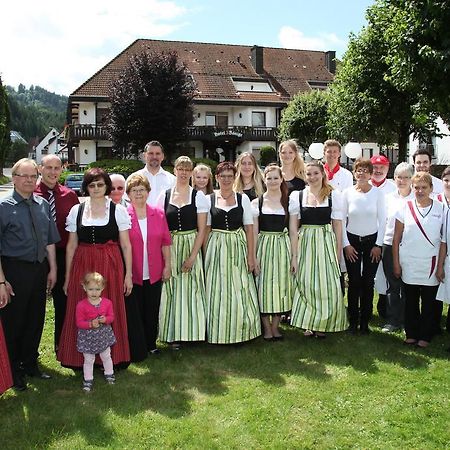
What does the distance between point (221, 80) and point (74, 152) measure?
528 inches

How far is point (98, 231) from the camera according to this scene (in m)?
4.93

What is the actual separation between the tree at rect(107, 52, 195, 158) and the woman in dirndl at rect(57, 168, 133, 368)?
78.7 feet

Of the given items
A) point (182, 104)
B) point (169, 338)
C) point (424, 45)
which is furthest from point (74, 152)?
point (169, 338)

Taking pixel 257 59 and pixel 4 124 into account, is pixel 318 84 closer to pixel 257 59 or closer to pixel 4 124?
pixel 257 59

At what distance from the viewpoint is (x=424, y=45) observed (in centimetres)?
1145

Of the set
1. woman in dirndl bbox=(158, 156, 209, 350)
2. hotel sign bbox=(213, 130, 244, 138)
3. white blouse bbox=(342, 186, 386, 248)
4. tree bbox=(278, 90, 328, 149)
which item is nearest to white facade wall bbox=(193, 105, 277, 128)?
hotel sign bbox=(213, 130, 244, 138)

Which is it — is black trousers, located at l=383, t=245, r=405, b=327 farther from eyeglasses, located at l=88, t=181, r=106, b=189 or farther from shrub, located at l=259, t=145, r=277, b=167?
shrub, located at l=259, t=145, r=277, b=167

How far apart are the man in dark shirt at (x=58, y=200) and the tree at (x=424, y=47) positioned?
855cm

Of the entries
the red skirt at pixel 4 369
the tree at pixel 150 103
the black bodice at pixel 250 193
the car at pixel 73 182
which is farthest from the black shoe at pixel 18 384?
the tree at pixel 150 103

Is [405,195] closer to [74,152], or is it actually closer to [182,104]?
[182,104]

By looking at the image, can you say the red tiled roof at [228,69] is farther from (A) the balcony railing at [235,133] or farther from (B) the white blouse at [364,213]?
(B) the white blouse at [364,213]

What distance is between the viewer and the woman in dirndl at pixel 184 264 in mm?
5641

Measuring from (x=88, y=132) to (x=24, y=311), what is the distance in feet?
112

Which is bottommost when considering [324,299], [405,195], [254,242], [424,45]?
[324,299]
